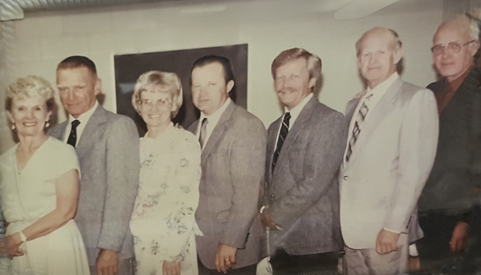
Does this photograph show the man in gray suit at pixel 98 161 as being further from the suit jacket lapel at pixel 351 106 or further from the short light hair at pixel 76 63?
the suit jacket lapel at pixel 351 106

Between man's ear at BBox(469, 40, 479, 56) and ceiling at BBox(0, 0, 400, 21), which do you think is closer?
ceiling at BBox(0, 0, 400, 21)

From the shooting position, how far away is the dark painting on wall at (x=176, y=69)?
39.4 inches

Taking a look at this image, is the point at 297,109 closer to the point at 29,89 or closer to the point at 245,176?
the point at 245,176

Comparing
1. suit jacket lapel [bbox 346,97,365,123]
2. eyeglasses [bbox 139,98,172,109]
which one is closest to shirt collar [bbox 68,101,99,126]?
eyeglasses [bbox 139,98,172,109]

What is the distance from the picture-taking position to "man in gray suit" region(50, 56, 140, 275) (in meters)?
1.00

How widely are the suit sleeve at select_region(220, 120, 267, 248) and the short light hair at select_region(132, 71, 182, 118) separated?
159mm

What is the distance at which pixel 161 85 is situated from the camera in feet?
3.32

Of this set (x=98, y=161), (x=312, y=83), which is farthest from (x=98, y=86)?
(x=312, y=83)

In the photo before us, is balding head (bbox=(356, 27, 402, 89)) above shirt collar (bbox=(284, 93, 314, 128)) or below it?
above

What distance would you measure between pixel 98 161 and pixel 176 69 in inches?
10.7

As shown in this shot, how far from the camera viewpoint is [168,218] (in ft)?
3.46

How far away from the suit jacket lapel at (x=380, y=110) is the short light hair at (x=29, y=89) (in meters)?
0.71

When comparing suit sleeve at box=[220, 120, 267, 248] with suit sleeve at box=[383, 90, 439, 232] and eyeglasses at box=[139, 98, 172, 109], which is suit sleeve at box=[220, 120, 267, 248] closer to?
eyeglasses at box=[139, 98, 172, 109]

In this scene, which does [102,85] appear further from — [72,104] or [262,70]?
[262,70]
